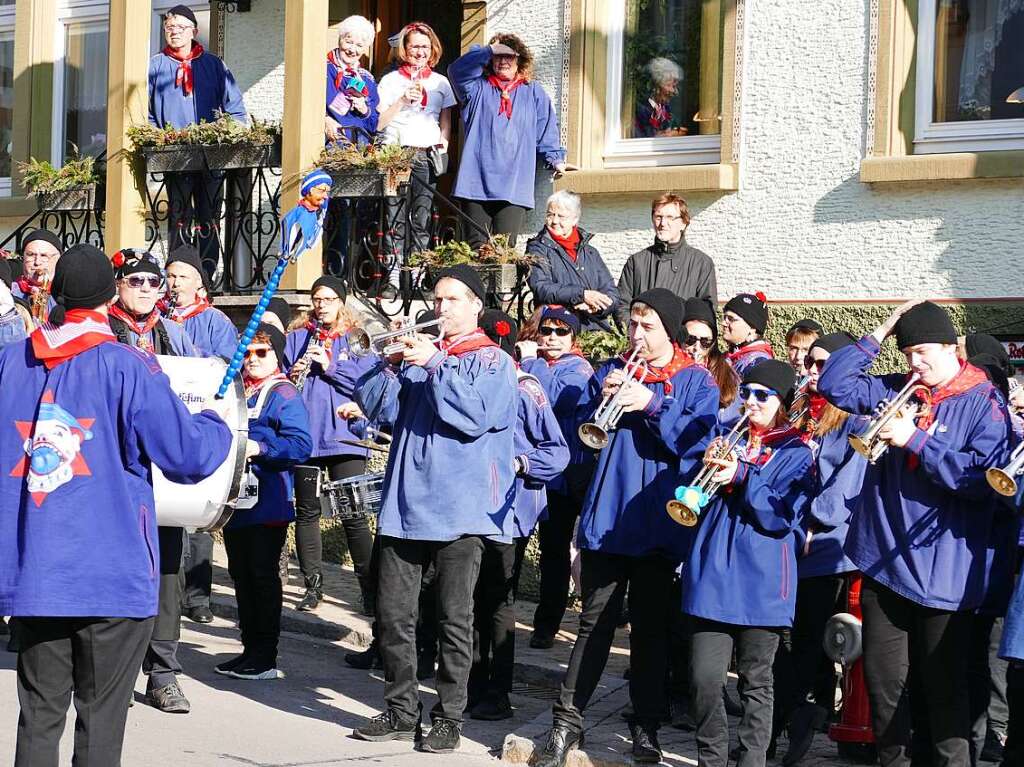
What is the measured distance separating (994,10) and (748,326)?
3523 mm

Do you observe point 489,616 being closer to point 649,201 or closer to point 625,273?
point 625,273

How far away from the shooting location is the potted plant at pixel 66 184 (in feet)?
47.5

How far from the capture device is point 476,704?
Result: 338 inches

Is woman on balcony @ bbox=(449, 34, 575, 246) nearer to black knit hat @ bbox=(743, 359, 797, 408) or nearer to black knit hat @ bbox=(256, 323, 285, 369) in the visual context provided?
black knit hat @ bbox=(256, 323, 285, 369)

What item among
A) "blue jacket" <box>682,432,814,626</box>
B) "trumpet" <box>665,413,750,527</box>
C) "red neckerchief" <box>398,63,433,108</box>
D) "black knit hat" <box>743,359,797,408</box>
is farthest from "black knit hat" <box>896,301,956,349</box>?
"red neckerchief" <box>398,63,433,108</box>

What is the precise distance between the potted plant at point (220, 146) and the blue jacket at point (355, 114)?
46 centimetres

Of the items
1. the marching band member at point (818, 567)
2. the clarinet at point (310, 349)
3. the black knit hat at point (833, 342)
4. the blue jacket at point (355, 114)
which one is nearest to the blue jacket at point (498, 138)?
the blue jacket at point (355, 114)

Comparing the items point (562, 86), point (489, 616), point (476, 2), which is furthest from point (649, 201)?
point (489, 616)

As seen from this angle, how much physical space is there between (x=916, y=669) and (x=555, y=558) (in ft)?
11.6

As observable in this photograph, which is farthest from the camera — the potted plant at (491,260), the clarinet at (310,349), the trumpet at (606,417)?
the potted plant at (491,260)

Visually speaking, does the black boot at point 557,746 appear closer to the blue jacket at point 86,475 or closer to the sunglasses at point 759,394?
the sunglasses at point 759,394

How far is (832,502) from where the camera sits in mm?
7617

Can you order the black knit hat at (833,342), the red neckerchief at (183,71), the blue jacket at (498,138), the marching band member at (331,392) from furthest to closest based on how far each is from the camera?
A: the red neckerchief at (183,71) → the blue jacket at (498,138) → the marching band member at (331,392) → the black knit hat at (833,342)

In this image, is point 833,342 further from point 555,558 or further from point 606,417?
point 555,558
